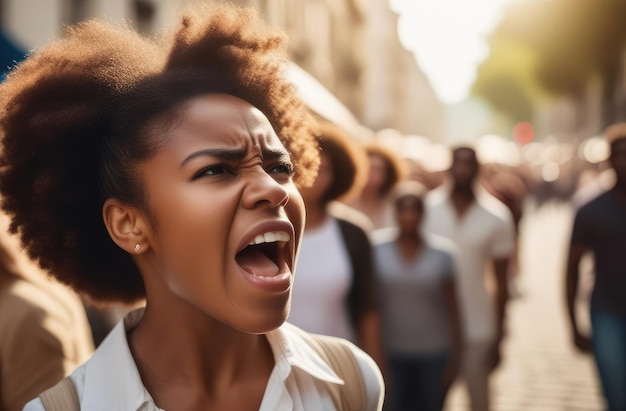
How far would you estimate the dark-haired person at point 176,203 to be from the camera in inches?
77.6

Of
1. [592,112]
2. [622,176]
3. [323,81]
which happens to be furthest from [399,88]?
[622,176]

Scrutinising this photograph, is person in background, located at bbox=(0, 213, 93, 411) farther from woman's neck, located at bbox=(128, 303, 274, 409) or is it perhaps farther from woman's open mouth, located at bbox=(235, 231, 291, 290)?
woman's open mouth, located at bbox=(235, 231, 291, 290)

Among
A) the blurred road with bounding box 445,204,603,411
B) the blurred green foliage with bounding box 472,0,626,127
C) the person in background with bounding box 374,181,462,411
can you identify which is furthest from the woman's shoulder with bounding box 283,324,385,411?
the blurred green foliage with bounding box 472,0,626,127

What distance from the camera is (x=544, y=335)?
38.9 ft

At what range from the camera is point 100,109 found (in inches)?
85.5

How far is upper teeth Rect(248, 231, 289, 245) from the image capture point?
1.95m

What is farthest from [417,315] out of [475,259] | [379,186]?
[379,186]

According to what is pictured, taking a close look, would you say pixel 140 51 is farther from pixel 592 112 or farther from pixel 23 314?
pixel 592 112

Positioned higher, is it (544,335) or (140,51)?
(140,51)

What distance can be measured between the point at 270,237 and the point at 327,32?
104 ft

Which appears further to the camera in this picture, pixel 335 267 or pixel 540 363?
pixel 540 363

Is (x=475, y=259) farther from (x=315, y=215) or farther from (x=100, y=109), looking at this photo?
(x=100, y=109)

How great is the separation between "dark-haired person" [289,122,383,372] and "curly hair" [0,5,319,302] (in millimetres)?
2459

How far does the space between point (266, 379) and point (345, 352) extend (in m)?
0.23
